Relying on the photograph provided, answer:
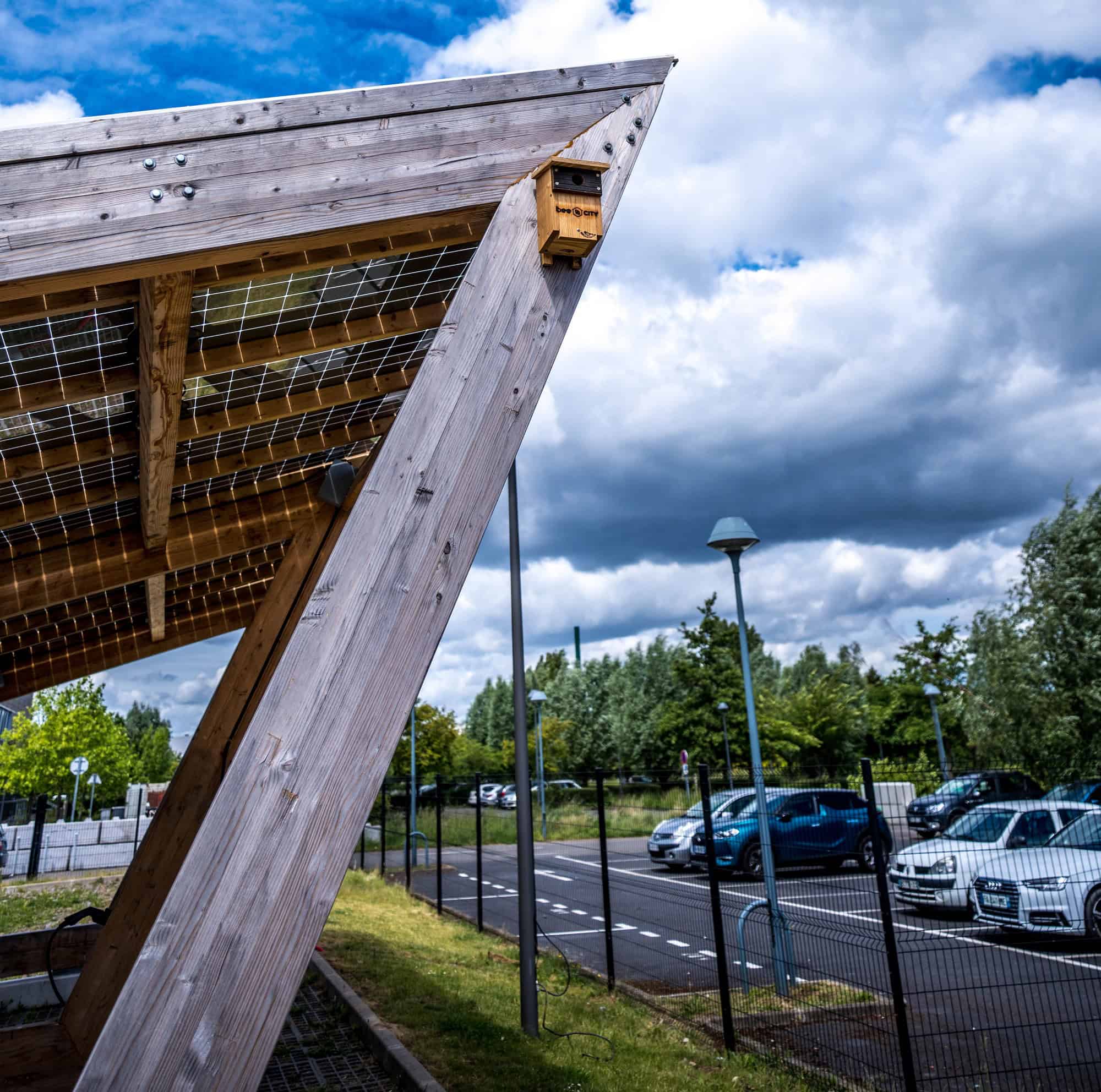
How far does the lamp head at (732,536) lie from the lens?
8.22 m

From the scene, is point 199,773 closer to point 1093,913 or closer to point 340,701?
point 340,701

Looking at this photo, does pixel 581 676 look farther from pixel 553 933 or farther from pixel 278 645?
pixel 278 645

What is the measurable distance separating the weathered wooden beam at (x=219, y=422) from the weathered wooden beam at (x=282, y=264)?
59.3 inches

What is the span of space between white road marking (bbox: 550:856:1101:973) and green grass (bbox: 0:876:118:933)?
7.13 m

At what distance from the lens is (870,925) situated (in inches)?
339

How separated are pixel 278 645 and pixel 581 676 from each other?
5985 centimetres

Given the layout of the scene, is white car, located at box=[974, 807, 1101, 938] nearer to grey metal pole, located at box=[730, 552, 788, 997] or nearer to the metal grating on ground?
grey metal pole, located at box=[730, 552, 788, 997]

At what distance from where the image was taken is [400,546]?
6.63 ft

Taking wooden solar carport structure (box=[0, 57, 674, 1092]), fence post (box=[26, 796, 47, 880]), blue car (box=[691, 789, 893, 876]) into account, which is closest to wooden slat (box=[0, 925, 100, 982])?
wooden solar carport structure (box=[0, 57, 674, 1092])

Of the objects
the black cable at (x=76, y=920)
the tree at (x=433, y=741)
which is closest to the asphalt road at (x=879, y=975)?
the black cable at (x=76, y=920)

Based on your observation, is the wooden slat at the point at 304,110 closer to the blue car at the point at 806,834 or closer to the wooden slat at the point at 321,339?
the wooden slat at the point at 321,339

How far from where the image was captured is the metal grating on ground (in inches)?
202

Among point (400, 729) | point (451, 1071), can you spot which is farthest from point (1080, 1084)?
point (400, 729)

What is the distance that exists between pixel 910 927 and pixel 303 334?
25.1ft
